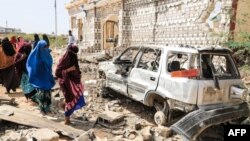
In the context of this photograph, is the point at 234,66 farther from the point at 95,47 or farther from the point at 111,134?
the point at 95,47

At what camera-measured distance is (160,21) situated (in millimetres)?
14469

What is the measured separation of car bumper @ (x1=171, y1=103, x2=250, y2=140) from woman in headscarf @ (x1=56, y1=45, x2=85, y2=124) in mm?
2079

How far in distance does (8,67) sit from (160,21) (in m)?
8.32

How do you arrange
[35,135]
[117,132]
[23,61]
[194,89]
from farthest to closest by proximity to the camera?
[23,61]
[117,132]
[194,89]
[35,135]

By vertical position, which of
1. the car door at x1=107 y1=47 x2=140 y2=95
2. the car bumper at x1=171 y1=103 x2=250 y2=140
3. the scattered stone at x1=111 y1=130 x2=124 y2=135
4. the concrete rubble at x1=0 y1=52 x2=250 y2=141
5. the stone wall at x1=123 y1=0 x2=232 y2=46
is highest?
the stone wall at x1=123 y1=0 x2=232 y2=46

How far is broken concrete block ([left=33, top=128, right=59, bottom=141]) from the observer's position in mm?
4336

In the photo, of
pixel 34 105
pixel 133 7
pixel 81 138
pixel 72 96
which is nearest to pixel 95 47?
pixel 133 7

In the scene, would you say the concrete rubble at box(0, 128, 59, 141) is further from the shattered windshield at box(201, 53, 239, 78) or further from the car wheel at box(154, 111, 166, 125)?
the shattered windshield at box(201, 53, 239, 78)

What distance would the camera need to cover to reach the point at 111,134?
532 cm

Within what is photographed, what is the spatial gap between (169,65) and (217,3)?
20.2 feet

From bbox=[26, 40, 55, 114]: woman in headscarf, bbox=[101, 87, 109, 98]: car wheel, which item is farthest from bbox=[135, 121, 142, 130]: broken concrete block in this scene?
bbox=[101, 87, 109, 98]: car wheel

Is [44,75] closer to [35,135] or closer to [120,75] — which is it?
[120,75]

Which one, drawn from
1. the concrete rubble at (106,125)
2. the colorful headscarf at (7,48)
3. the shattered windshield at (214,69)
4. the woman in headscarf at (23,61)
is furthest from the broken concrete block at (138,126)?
the colorful headscarf at (7,48)

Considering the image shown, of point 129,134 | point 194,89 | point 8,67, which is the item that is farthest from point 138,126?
point 8,67
